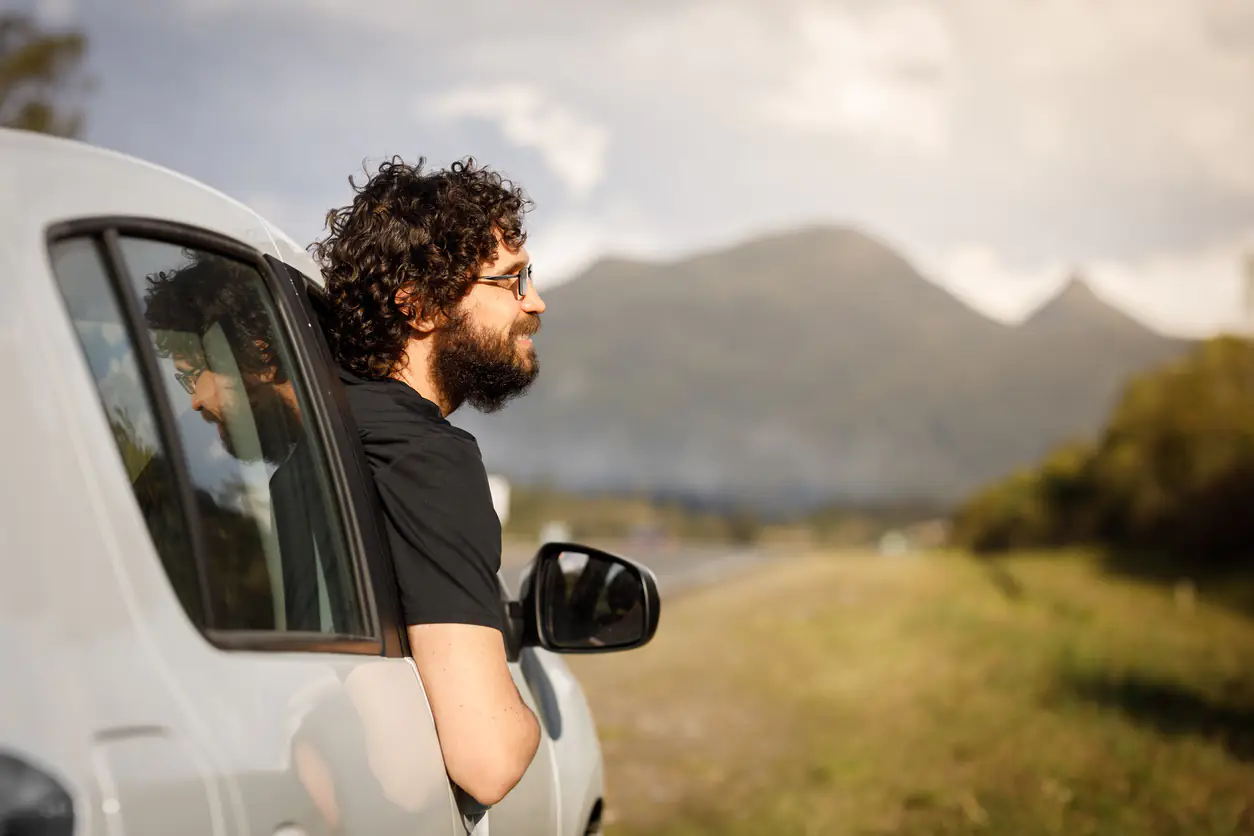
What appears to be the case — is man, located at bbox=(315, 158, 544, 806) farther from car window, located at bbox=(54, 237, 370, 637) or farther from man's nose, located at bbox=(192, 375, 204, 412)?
man's nose, located at bbox=(192, 375, 204, 412)

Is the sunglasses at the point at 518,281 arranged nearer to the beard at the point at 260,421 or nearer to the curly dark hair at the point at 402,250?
the curly dark hair at the point at 402,250

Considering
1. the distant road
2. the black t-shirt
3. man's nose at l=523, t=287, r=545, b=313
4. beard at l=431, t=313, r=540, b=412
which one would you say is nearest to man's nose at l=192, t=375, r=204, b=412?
the black t-shirt

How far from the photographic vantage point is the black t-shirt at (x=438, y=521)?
7.48 feet

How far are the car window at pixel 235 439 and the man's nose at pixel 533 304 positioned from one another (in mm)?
538

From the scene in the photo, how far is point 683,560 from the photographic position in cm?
6694

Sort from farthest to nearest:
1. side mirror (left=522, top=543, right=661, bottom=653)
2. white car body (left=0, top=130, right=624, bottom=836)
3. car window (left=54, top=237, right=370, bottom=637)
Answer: side mirror (left=522, top=543, right=661, bottom=653), car window (left=54, top=237, right=370, bottom=637), white car body (left=0, top=130, right=624, bottom=836)

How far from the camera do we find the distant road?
44.0 metres

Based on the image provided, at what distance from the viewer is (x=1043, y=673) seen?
50.5 ft

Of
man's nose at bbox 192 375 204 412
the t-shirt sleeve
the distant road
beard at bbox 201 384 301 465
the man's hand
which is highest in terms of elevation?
man's nose at bbox 192 375 204 412

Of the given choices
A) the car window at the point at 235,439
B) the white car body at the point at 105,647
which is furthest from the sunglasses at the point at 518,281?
the white car body at the point at 105,647

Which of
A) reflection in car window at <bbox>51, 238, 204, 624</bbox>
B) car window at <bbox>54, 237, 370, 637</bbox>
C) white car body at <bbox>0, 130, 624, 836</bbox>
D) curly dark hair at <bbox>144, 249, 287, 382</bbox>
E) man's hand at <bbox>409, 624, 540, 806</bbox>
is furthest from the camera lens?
man's hand at <bbox>409, 624, 540, 806</bbox>

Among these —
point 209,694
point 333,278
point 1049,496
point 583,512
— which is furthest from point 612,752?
point 583,512

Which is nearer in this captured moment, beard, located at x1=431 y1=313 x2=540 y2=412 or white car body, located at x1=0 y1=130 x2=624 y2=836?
white car body, located at x1=0 y1=130 x2=624 y2=836

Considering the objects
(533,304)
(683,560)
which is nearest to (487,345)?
(533,304)
